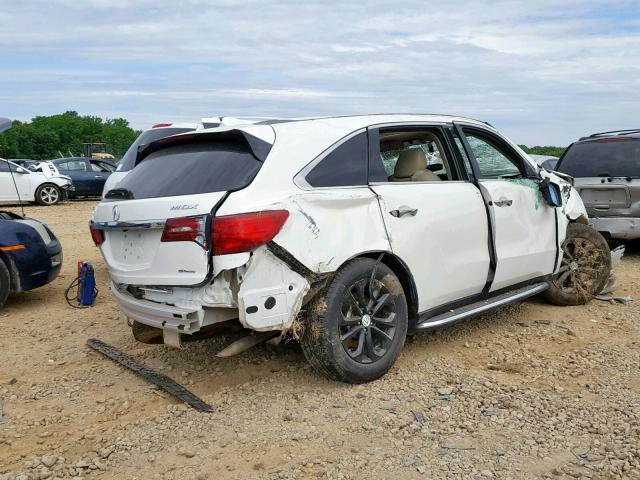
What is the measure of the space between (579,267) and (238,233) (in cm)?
399

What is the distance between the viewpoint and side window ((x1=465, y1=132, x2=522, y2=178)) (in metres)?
5.04

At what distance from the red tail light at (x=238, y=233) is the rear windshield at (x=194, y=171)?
24 cm

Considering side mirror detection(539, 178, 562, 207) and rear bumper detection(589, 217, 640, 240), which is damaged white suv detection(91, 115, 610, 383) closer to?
side mirror detection(539, 178, 562, 207)

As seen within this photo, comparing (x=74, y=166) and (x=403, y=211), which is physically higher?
(x=403, y=211)

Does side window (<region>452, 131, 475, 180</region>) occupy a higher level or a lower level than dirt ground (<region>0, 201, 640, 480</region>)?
higher

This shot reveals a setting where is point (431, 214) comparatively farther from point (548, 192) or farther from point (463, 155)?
point (548, 192)

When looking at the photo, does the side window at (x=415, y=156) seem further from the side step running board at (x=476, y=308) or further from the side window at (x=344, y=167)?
the side step running board at (x=476, y=308)

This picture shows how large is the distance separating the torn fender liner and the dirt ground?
58 mm

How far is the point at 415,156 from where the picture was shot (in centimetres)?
484

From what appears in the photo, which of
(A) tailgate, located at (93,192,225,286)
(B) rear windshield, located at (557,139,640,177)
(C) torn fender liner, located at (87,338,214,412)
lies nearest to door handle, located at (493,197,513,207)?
(A) tailgate, located at (93,192,225,286)

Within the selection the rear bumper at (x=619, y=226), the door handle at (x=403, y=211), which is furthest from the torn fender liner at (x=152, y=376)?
the rear bumper at (x=619, y=226)

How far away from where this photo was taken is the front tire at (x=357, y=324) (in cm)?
382

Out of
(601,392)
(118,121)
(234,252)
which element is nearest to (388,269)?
(234,252)

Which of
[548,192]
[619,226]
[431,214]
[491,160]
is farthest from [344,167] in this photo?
[619,226]
